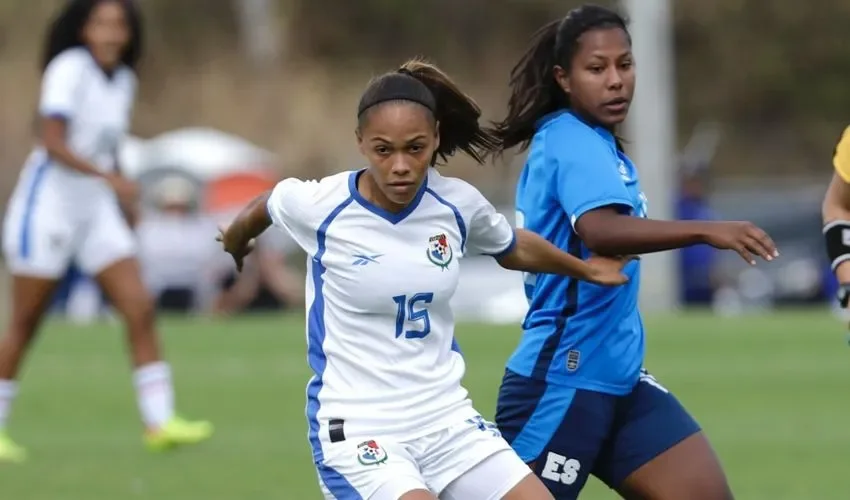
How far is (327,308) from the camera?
602 centimetres

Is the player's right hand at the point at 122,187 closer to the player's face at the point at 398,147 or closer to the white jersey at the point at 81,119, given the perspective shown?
the white jersey at the point at 81,119

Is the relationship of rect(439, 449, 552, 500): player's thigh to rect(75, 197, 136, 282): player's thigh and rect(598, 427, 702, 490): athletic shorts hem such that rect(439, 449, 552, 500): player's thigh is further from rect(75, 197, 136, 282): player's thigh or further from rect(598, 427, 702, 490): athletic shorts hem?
rect(75, 197, 136, 282): player's thigh

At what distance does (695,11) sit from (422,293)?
42.4m

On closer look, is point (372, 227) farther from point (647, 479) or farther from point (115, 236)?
point (115, 236)

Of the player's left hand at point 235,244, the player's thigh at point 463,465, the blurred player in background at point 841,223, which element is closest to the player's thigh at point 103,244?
the player's left hand at point 235,244

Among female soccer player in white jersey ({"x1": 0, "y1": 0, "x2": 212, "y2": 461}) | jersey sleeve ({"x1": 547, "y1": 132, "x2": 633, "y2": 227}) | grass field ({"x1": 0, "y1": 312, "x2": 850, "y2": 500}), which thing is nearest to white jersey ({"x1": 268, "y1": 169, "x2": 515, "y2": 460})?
jersey sleeve ({"x1": 547, "y1": 132, "x2": 633, "y2": 227})

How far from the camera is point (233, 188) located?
29.3 m

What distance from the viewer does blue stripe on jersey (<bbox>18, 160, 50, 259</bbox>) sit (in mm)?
10578

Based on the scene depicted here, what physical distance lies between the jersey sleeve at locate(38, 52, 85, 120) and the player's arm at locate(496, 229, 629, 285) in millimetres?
4860

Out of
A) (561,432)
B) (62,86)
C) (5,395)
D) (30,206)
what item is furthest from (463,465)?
(30,206)

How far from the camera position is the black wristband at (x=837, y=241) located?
6383 millimetres

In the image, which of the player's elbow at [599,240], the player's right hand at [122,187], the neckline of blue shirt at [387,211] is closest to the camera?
the neckline of blue shirt at [387,211]

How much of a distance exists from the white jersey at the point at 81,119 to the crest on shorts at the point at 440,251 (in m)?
4.99

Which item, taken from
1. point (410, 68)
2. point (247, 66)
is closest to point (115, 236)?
point (410, 68)
